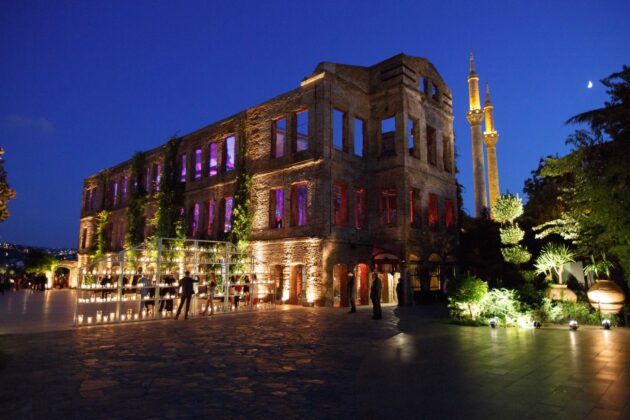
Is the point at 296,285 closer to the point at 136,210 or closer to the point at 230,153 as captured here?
the point at 230,153

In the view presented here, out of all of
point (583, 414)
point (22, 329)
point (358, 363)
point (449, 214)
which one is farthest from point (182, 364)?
point (449, 214)

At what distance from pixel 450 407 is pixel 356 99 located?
18.9 meters

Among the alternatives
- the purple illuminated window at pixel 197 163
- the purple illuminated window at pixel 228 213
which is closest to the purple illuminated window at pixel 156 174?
the purple illuminated window at pixel 197 163

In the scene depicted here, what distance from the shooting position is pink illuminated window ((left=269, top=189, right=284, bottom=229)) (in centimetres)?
2181

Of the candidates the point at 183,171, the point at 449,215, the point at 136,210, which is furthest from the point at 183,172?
the point at 449,215

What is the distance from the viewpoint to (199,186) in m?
26.3

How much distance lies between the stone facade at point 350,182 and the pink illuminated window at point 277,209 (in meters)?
0.06

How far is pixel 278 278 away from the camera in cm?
2073

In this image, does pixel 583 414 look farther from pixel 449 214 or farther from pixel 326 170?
pixel 449 214

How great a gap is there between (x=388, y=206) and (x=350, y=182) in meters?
3.34

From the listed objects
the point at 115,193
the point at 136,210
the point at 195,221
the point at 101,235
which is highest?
the point at 115,193

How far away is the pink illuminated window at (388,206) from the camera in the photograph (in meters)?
22.0

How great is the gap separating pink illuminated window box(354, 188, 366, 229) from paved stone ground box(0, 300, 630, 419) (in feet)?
35.3

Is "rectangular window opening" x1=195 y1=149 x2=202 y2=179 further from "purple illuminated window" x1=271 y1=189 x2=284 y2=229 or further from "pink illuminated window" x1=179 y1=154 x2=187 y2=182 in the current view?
"purple illuminated window" x1=271 y1=189 x2=284 y2=229
